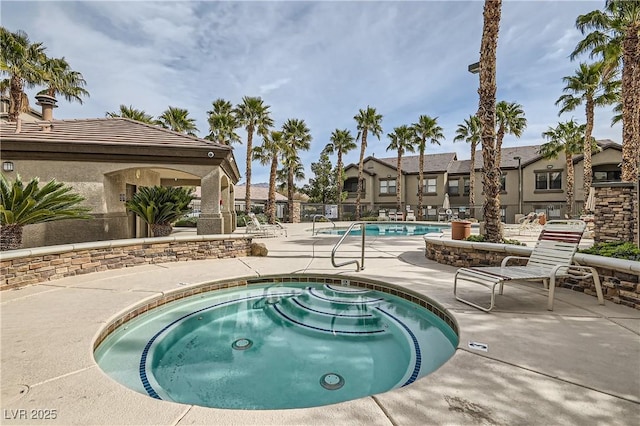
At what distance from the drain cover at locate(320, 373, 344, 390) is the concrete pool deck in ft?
2.91

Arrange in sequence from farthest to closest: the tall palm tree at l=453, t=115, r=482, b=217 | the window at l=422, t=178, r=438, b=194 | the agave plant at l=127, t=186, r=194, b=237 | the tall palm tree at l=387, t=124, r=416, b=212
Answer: the window at l=422, t=178, r=438, b=194 < the tall palm tree at l=387, t=124, r=416, b=212 < the tall palm tree at l=453, t=115, r=482, b=217 < the agave plant at l=127, t=186, r=194, b=237

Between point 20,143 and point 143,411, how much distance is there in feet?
31.9

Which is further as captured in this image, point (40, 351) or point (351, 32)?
point (351, 32)

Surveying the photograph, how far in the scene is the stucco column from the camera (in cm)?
949

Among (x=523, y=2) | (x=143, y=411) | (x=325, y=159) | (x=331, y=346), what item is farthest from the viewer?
(x=325, y=159)

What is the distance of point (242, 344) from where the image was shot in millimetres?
4148

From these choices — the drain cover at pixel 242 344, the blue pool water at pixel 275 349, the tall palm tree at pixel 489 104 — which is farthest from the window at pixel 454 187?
the drain cover at pixel 242 344

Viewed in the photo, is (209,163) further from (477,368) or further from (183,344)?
(477,368)

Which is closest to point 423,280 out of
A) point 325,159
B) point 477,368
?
point 477,368

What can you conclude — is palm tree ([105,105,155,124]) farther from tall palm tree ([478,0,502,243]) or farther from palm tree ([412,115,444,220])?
palm tree ([412,115,444,220])

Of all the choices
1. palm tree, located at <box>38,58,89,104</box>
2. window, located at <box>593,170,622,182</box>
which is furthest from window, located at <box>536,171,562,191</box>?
palm tree, located at <box>38,58,89,104</box>

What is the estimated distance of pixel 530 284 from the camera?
5.95 meters

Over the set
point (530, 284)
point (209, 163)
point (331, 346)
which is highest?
point (209, 163)

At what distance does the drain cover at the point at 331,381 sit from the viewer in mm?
3131
